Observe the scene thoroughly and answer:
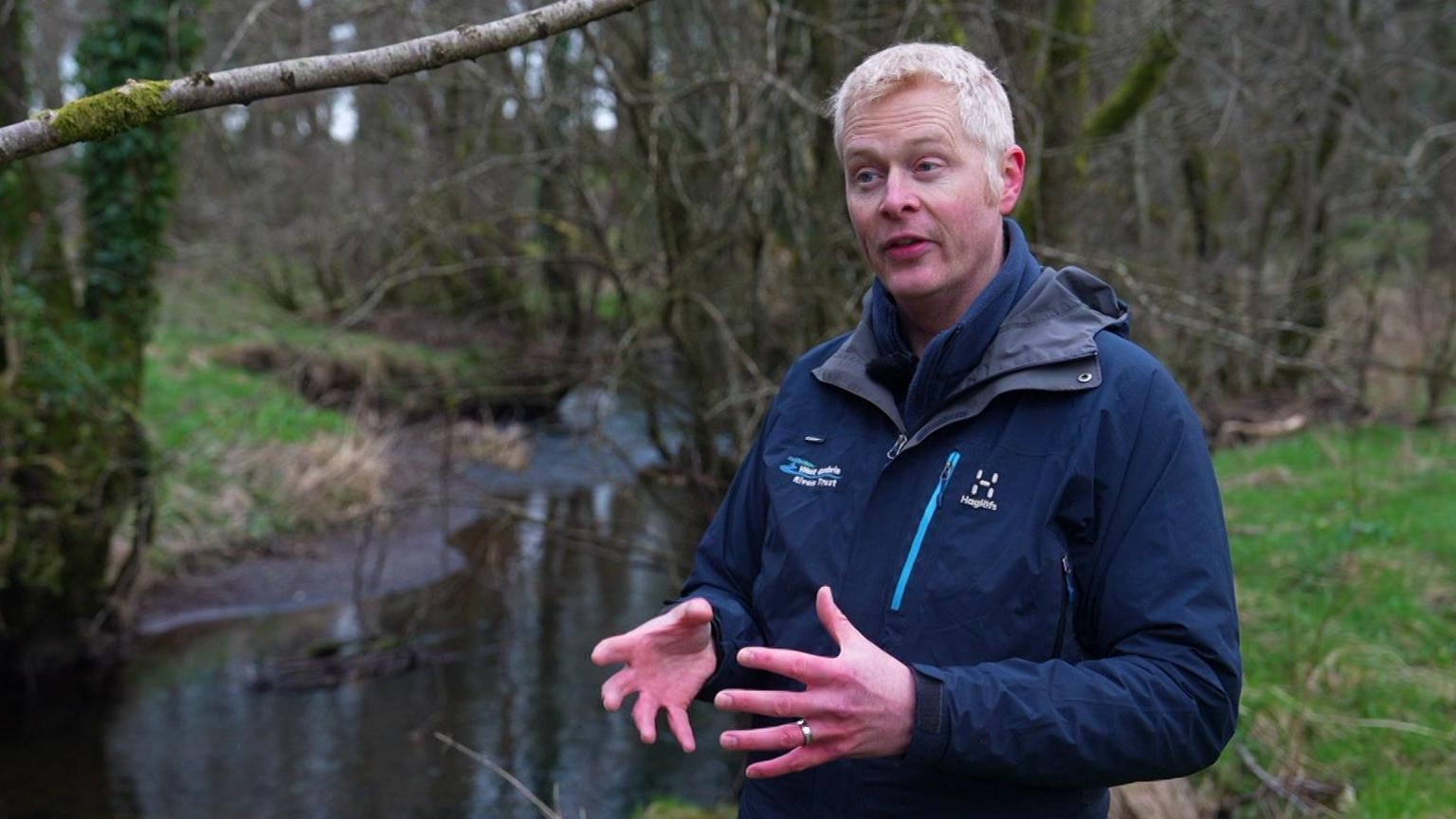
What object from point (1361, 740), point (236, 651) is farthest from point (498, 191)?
point (1361, 740)

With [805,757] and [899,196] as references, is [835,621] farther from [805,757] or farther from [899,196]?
[899,196]

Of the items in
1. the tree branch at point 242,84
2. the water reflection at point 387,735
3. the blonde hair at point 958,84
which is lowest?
the water reflection at point 387,735

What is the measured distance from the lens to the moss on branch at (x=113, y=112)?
1912 mm

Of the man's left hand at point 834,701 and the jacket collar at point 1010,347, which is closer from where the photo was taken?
the man's left hand at point 834,701

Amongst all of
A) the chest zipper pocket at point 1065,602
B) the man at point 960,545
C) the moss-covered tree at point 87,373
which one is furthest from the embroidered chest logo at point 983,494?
the moss-covered tree at point 87,373

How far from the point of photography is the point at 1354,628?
18.6ft

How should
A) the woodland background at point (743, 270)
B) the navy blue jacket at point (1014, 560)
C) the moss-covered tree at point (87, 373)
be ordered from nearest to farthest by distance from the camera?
the navy blue jacket at point (1014, 560), the woodland background at point (743, 270), the moss-covered tree at point (87, 373)

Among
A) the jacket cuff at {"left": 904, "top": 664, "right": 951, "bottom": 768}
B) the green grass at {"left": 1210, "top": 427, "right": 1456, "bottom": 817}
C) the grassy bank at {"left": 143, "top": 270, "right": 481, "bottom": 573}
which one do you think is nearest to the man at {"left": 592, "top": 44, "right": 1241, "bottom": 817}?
the jacket cuff at {"left": 904, "top": 664, "right": 951, "bottom": 768}

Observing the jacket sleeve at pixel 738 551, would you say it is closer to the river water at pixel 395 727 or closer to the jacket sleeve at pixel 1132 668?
the jacket sleeve at pixel 1132 668

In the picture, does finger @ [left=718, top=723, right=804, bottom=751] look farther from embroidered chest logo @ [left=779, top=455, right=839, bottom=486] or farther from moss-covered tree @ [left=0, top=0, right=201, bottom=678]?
moss-covered tree @ [left=0, top=0, right=201, bottom=678]

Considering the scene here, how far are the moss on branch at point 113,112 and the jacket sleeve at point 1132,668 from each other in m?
1.35

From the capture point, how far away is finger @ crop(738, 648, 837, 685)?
158 cm

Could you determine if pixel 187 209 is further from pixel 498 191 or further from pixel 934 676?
pixel 934 676

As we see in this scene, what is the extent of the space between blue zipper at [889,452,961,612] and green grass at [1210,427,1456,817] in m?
3.01
